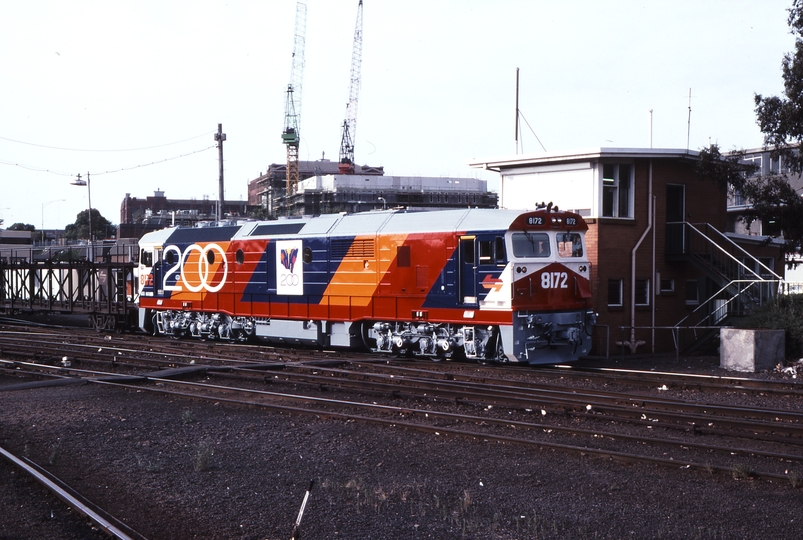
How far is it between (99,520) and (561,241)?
14.0 m

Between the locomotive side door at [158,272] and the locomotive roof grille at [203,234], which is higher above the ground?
the locomotive roof grille at [203,234]

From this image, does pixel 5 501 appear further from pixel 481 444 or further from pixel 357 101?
pixel 357 101

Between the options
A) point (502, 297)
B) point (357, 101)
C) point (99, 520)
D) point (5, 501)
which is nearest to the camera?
point (99, 520)

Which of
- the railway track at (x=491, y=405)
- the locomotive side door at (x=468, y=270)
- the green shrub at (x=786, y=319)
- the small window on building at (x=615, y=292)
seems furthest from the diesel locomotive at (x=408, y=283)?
the small window on building at (x=615, y=292)

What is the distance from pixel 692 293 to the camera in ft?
90.0

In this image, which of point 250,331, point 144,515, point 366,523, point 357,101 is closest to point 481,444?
point 366,523

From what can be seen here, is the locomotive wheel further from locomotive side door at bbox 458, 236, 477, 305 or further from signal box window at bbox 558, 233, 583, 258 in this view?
signal box window at bbox 558, 233, 583, 258

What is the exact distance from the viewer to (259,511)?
27.7 ft

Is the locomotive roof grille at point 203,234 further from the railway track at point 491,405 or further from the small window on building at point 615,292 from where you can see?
the small window on building at point 615,292

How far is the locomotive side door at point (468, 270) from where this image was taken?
19031 millimetres

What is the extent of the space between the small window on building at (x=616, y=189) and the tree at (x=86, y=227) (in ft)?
317

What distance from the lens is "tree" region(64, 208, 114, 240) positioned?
114 meters

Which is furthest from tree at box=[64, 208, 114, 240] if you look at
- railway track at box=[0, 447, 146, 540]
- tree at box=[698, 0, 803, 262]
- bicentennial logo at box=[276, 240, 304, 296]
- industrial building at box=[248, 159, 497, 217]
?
railway track at box=[0, 447, 146, 540]

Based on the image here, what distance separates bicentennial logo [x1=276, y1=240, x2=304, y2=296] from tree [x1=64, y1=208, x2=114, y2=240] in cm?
9313
